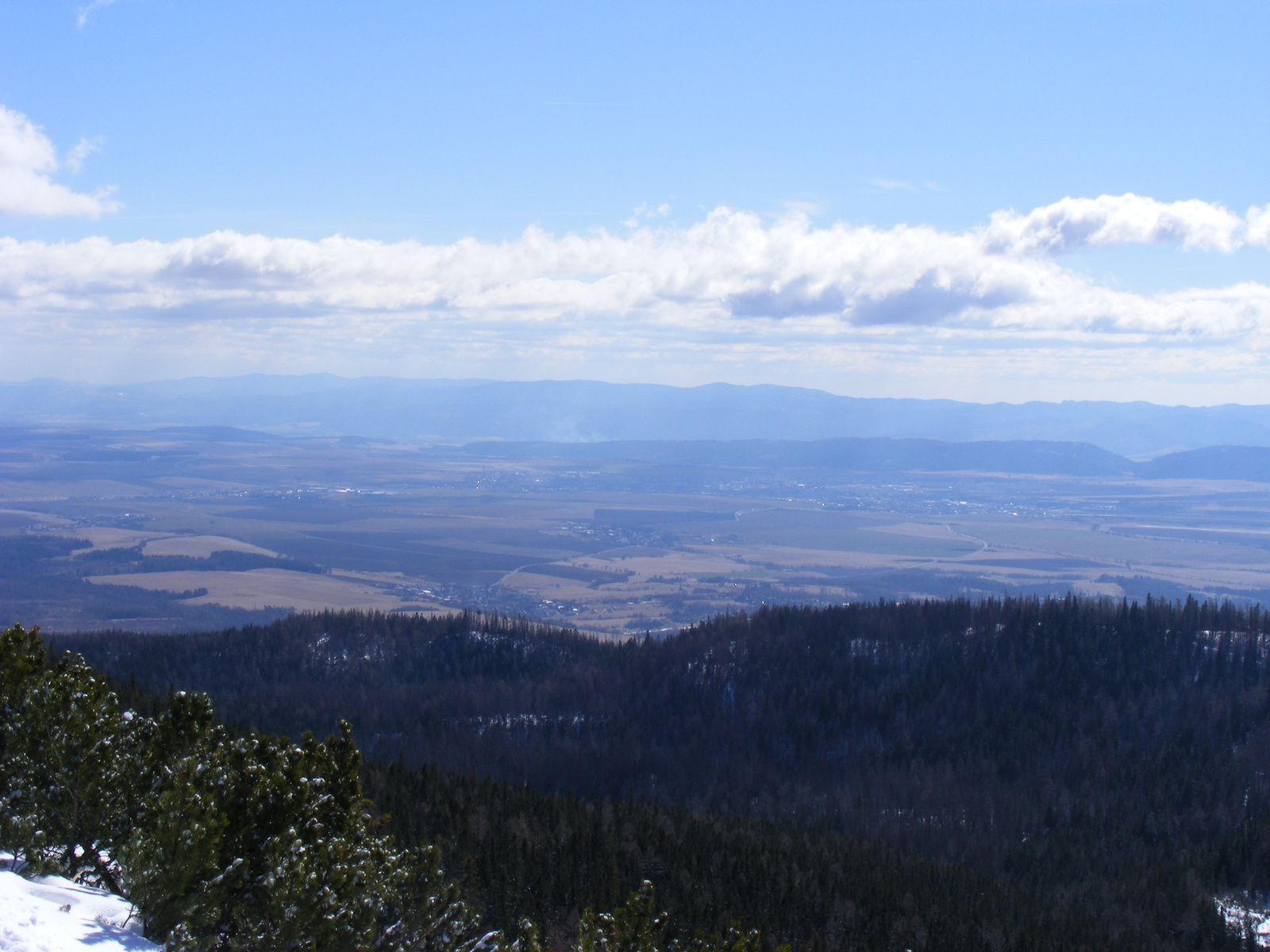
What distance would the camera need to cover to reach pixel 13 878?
96.2 feet

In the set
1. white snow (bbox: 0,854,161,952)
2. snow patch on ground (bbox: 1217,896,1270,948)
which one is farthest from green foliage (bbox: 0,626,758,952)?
snow patch on ground (bbox: 1217,896,1270,948)

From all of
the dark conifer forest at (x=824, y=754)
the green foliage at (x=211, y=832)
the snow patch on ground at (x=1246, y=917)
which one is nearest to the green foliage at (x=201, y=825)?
the green foliage at (x=211, y=832)

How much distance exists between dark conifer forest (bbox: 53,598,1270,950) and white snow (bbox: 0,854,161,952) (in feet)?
110

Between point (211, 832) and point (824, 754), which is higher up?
point (211, 832)

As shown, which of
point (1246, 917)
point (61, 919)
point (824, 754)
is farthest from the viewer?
point (824, 754)

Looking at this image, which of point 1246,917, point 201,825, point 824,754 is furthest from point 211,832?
point 824,754

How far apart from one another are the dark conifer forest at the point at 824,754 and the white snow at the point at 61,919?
33.7 m

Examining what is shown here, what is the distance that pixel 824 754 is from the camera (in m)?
152

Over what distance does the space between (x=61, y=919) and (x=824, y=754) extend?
444 ft

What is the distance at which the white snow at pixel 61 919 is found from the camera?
25.6 metres

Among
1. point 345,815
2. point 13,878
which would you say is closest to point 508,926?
point 345,815

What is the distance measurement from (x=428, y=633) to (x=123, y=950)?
158 meters

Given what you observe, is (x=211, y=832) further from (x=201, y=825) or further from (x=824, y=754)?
(x=824, y=754)

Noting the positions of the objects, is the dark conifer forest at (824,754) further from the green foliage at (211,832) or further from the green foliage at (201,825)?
the green foliage at (201,825)
